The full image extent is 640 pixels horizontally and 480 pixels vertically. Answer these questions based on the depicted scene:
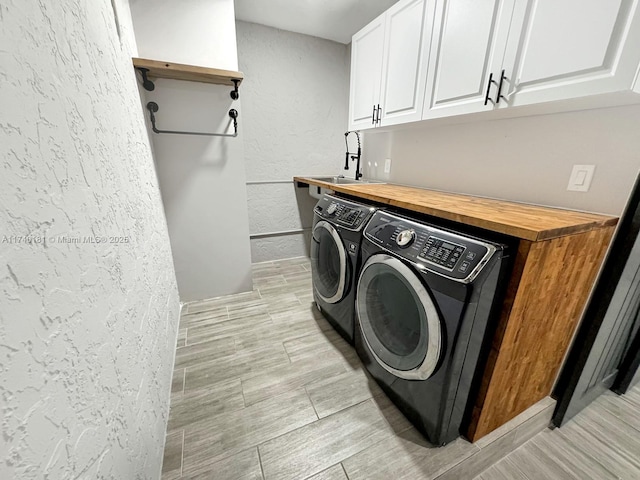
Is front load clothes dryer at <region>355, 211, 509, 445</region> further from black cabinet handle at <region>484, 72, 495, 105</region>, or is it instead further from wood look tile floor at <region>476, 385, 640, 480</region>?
black cabinet handle at <region>484, 72, 495, 105</region>

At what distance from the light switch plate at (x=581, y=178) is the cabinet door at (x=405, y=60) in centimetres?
81

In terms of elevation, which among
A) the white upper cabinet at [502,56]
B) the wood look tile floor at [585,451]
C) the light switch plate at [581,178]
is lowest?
the wood look tile floor at [585,451]

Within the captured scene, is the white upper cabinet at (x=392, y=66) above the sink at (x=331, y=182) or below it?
above

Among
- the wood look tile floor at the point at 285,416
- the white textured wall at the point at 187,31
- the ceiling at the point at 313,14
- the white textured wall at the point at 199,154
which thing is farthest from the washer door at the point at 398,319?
the ceiling at the point at 313,14

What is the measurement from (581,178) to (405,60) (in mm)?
1152

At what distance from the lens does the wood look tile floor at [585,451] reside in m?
0.99

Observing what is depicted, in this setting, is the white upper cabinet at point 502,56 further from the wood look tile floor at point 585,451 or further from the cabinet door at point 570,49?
the wood look tile floor at point 585,451

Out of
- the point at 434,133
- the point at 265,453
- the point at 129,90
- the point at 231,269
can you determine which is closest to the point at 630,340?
the point at 434,133

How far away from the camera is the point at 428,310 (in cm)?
89

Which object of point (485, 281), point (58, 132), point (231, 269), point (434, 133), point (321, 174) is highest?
point (434, 133)

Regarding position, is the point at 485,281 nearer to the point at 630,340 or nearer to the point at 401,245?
the point at 401,245

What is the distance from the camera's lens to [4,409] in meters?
0.33

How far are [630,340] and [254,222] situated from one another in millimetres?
2785

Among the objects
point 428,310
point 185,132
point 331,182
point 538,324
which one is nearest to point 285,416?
point 428,310
